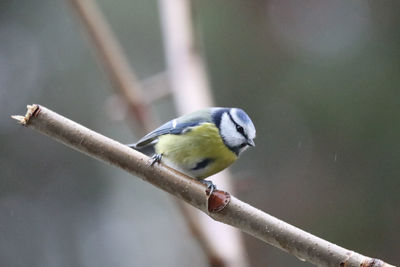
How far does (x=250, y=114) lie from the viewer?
253 cm

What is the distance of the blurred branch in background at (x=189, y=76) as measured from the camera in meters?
1.58

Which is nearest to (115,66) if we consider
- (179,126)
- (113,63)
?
(113,63)

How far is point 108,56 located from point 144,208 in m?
1.52

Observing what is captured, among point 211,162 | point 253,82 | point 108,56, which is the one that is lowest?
point 253,82

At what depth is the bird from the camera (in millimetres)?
1205

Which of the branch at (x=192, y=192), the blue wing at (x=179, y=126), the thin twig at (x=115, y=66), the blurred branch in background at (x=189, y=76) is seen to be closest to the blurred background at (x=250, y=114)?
the blurred branch in background at (x=189, y=76)

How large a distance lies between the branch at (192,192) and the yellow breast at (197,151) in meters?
0.30

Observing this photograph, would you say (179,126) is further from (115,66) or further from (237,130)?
(115,66)

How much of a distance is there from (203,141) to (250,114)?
1.31 m

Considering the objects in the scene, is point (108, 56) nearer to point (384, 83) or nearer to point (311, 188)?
point (311, 188)

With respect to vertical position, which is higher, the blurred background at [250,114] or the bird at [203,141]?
the bird at [203,141]

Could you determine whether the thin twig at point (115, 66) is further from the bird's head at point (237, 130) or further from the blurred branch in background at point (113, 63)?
the bird's head at point (237, 130)

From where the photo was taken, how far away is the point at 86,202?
2.88m

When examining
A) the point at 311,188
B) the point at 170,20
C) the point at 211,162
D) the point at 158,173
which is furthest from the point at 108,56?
the point at 311,188
